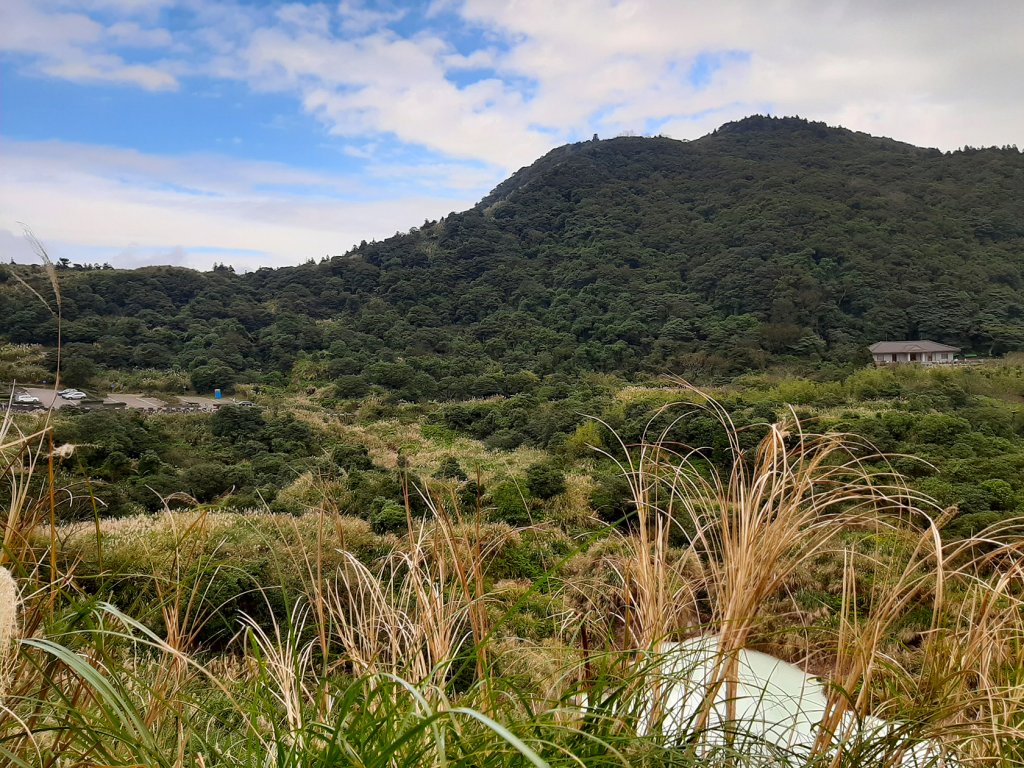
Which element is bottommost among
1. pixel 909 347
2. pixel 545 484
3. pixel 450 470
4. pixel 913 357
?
pixel 450 470

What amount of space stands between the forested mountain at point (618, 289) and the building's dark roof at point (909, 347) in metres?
1.26

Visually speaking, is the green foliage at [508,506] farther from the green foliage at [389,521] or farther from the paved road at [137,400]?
the paved road at [137,400]

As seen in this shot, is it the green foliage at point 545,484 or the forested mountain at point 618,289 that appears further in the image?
the forested mountain at point 618,289

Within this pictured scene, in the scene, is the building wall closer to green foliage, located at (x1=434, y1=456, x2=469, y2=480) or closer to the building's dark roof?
the building's dark roof

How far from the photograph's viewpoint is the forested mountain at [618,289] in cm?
2875

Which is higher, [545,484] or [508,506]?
[545,484]

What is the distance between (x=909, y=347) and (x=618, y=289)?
16.6 metres

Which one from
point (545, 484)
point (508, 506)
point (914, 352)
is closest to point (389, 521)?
point (508, 506)

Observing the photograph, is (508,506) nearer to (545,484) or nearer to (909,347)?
(545,484)

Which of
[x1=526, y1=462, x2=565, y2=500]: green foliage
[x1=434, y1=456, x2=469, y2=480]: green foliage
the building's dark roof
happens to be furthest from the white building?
[x1=526, y1=462, x2=565, y2=500]: green foliage

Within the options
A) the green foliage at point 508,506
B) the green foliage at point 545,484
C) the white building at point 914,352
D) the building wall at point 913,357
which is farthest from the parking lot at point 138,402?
the white building at point 914,352

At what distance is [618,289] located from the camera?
3919cm

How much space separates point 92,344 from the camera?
2661cm

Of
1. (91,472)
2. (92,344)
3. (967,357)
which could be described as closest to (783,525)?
(91,472)
